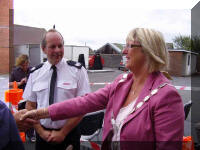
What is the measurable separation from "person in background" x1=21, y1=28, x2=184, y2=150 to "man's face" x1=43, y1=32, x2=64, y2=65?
0.61 metres

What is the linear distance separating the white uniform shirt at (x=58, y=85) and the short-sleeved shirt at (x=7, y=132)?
864 mm

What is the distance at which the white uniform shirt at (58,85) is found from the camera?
6.23 ft

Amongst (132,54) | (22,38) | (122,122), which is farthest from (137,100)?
(22,38)

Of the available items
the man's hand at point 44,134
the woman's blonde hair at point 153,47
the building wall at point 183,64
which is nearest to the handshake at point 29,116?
the man's hand at point 44,134

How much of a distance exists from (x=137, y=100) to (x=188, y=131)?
3.81m

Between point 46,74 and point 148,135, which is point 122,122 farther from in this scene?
point 46,74

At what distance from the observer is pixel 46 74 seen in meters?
1.95

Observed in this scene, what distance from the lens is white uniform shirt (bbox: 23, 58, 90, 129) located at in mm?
1899

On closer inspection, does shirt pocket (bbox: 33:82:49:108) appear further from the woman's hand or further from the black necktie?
the woman's hand

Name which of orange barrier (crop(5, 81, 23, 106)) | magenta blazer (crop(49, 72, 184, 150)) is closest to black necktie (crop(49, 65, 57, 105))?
magenta blazer (crop(49, 72, 184, 150))

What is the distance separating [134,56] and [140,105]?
0.31 metres

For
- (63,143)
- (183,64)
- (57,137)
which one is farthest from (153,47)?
(183,64)

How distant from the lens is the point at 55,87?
75.1 inches

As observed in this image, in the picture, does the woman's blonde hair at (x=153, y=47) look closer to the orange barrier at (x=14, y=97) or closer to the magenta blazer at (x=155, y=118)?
the magenta blazer at (x=155, y=118)
